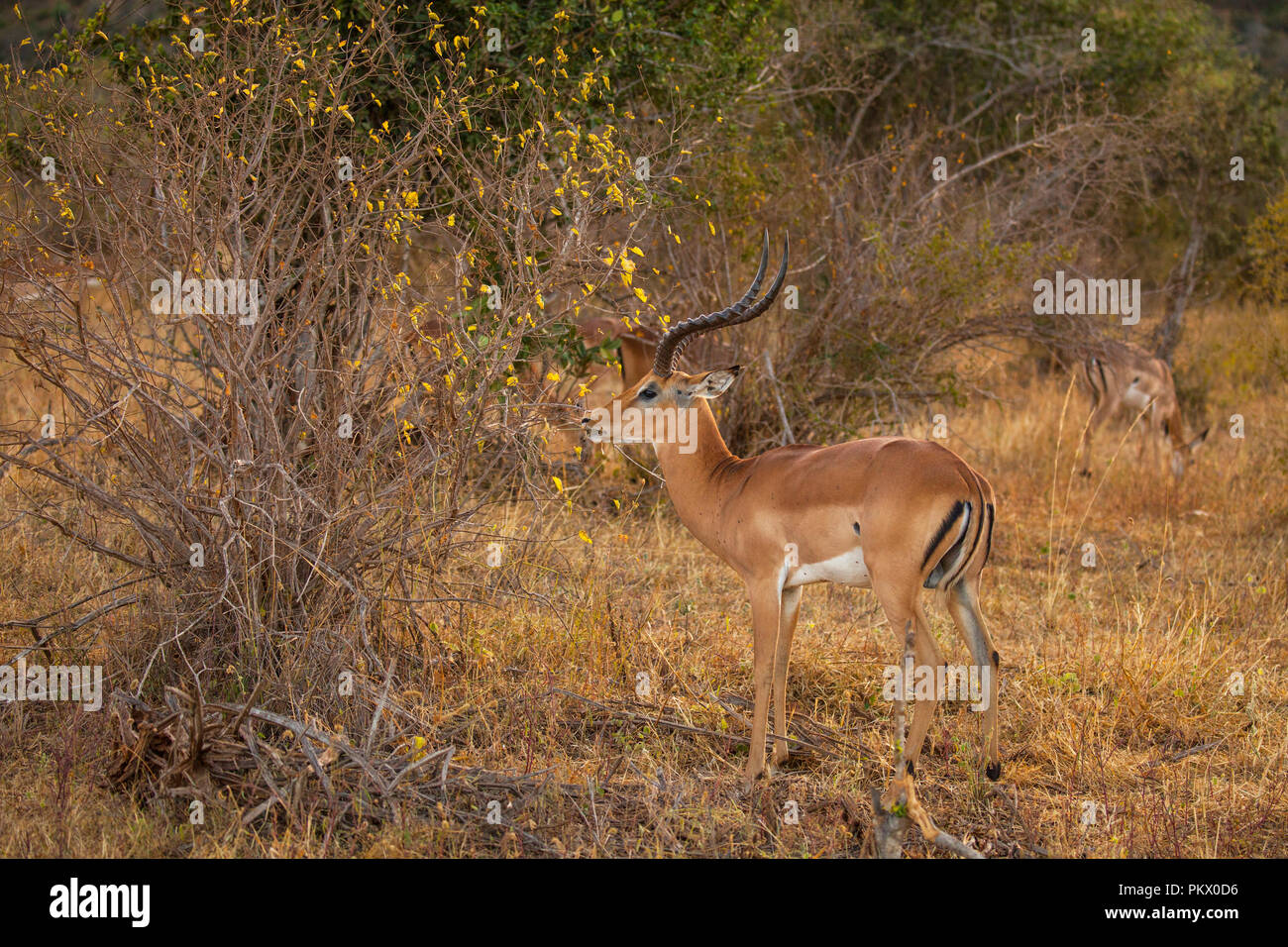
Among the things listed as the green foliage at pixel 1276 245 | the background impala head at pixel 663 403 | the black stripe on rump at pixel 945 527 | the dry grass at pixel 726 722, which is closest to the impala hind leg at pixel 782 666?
the dry grass at pixel 726 722

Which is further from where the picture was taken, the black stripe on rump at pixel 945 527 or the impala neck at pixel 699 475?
the impala neck at pixel 699 475

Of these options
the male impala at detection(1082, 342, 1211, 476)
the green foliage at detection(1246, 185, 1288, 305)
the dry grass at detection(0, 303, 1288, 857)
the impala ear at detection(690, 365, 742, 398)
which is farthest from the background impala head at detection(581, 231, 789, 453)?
the male impala at detection(1082, 342, 1211, 476)

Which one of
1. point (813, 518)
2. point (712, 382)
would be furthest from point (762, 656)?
point (712, 382)

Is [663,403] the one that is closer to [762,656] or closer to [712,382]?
[712,382]

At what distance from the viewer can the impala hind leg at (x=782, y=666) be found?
4.88 metres

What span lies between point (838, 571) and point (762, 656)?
0.46m

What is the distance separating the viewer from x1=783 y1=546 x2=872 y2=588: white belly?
4621 millimetres

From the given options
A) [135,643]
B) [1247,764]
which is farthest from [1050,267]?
[135,643]

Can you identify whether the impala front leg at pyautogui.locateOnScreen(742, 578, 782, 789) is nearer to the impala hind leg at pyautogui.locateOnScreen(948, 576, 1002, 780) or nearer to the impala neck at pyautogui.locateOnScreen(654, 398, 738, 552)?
the impala neck at pyautogui.locateOnScreen(654, 398, 738, 552)

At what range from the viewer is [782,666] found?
4.95 meters

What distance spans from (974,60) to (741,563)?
10224mm

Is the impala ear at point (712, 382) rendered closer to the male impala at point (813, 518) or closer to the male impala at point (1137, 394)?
the male impala at point (813, 518)

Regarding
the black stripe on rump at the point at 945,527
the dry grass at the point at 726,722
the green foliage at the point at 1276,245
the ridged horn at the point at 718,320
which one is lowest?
the dry grass at the point at 726,722

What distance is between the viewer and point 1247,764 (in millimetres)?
4918
